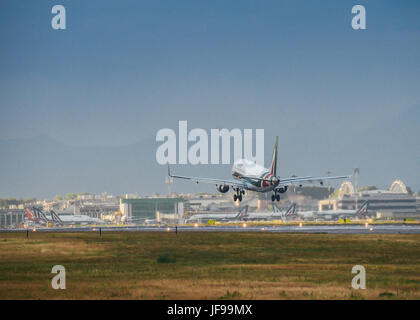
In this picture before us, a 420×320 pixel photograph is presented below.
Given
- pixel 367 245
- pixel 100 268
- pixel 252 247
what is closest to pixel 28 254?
pixel 100 268

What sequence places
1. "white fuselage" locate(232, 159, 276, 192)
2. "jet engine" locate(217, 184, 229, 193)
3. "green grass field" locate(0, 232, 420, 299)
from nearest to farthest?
"green grass field" locate(0, 232, 420, 299) → "white fuselage" locate(232, 159, 276, 192) → "jet engine" locate(217, 184, 229, 193)

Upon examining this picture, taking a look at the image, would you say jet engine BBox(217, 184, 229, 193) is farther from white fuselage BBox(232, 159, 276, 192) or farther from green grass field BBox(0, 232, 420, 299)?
green grass field BBox(0, 232, 420, 299)

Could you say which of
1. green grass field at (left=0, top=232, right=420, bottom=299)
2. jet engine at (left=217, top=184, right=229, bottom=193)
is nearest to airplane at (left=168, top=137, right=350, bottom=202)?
jet engine at (left=217, top=184, right=229, bottom=193)

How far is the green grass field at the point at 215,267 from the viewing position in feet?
147

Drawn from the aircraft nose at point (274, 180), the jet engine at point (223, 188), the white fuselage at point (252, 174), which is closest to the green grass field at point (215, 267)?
the aircraft nose at point (274, 180)

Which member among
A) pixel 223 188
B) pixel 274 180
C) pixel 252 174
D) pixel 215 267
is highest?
pixel 252 174

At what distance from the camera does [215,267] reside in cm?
5953

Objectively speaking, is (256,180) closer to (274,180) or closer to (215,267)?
(274,180)

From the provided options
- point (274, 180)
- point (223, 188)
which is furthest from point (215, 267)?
point (223, 188)

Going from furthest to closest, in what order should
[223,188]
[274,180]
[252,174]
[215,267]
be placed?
[223,188]
[252,174]
[274,180]
[215,267]

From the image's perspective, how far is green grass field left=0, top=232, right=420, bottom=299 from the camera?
147ft

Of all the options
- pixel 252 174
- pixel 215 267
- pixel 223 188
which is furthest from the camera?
pixel 223 188

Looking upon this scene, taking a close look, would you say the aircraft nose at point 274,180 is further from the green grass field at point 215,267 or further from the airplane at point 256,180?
the green grass field at point 215,267
